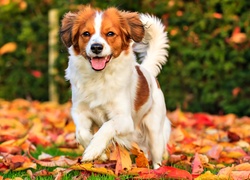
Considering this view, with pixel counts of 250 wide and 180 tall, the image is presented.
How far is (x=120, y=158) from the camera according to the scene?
3.79 m

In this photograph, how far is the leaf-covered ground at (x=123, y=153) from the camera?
140 inches

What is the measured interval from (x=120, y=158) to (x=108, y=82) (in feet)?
2.16

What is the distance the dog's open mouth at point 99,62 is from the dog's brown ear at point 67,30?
1.06 feet

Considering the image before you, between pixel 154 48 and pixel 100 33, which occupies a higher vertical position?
pixel 100 33

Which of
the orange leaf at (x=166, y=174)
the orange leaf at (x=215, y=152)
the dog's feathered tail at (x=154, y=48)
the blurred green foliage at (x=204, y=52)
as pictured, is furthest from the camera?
the blurred green foliage at (x=204, y=52)

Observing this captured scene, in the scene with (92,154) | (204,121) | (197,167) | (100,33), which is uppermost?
(100,33)

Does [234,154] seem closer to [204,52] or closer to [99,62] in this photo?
[99,62]

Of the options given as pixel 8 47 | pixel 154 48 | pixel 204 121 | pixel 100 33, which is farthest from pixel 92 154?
pixel 8 47

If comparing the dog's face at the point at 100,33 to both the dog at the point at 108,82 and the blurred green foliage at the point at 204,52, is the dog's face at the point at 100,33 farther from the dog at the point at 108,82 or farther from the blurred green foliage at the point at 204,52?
the blurred green foliage at the point at 204,52

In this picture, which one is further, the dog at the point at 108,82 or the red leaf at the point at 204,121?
the red leaf at the point at 204,121

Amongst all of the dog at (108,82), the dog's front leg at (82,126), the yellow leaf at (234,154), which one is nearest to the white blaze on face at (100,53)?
the dog at (108,82)

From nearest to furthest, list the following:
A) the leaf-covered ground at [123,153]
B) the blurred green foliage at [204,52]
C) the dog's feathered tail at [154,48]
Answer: the leaf-covered ground at [123,153], the dog's feathered tail at [154,48], the blurred green foliage at [204,52]

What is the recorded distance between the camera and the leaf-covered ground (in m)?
3.55

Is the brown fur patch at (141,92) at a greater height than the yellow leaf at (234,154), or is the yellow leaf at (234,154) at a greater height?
the brown fur patch at (141,92)
